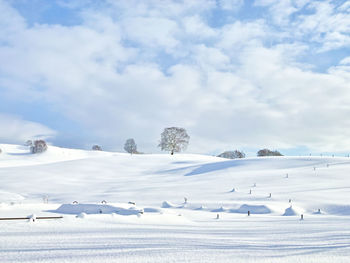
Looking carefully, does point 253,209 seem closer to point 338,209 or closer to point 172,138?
point 338,209

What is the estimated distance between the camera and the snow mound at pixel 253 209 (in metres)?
24.1

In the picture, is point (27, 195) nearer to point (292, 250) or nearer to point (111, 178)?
point (111, 178)

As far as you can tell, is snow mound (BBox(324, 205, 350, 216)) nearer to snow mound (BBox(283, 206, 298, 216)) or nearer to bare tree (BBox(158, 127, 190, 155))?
snow mound (BBox(283, 206, 298, 216))

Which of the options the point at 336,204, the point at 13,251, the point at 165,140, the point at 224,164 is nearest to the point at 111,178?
the point at 224,164

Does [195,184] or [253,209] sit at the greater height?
[195,184]

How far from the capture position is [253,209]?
964 inches

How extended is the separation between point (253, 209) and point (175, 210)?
522cm

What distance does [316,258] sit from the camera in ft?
24.2

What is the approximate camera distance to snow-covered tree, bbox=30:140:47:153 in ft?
282

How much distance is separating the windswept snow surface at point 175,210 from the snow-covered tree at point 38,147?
4591 millimetres

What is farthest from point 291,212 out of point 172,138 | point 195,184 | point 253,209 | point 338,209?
point 172,138

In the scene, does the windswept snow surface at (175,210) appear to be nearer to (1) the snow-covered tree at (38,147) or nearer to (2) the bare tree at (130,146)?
(1) the snow-covered tree at (38,147)

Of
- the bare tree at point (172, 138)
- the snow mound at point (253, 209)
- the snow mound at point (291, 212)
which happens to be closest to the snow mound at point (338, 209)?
the snow mound at point (291, 212)

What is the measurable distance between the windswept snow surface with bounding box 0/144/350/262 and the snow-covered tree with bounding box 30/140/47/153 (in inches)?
181
